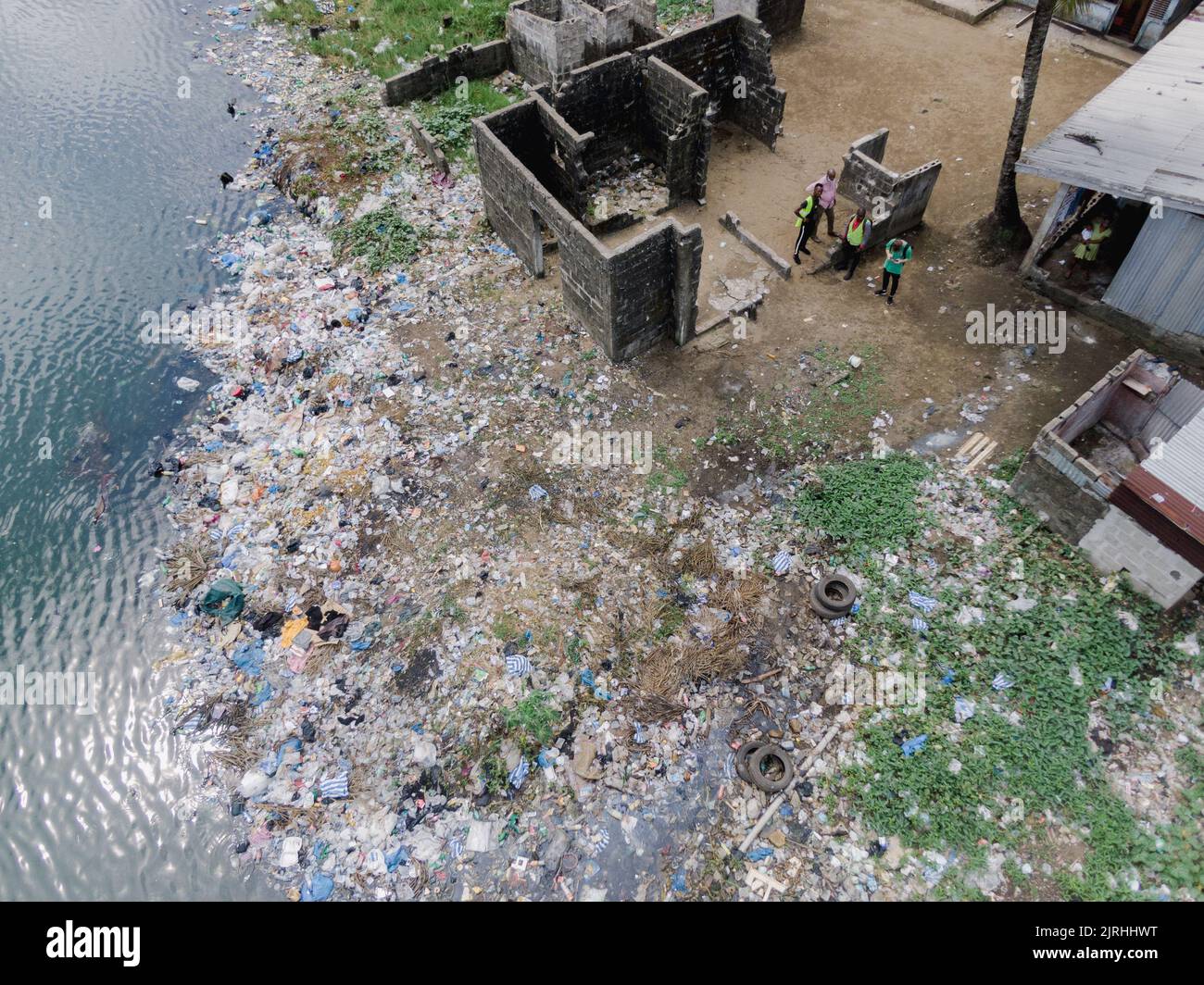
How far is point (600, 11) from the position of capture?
50.6ft

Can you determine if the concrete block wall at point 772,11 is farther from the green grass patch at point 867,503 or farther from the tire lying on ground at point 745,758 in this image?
the tire lying on ground at point 745,758

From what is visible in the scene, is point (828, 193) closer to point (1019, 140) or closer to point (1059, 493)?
point (1019, 140)

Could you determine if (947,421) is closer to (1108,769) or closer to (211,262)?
(1108,769)

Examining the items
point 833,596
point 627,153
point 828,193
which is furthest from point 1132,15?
point 833,596

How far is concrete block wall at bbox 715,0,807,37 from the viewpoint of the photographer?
17.0 metres

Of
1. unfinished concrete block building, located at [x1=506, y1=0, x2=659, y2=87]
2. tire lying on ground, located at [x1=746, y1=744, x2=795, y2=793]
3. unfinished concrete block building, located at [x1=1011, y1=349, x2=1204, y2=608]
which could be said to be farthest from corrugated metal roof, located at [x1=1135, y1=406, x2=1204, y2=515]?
unfinished concrete block building, located at [x1=506, y1=0, x2=659, y2=87]

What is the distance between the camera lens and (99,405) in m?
11.8

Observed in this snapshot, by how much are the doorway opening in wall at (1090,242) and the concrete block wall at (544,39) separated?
10004 millimetres

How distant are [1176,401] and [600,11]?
525 inches

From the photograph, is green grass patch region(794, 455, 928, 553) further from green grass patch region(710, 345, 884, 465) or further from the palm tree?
the palm tree

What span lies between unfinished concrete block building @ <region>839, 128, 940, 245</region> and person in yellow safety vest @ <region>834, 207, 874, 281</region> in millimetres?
251

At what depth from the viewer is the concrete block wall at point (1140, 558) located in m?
8.05

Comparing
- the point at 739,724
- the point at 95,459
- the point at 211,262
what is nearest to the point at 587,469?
the point at 739,724

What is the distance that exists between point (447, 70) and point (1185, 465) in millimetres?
16216
